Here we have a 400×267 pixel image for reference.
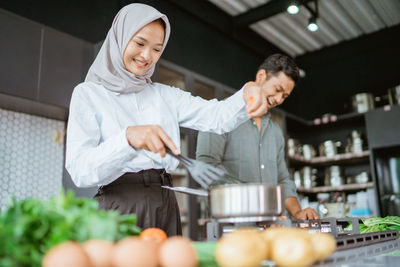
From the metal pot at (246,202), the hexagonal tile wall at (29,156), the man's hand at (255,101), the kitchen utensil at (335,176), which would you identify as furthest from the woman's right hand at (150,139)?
the kitchen utensil at (335,176)

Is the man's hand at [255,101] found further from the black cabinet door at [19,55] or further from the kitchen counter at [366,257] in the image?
the black cabinet door at [19,55]

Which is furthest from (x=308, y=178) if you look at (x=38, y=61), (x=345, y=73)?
(x=38, y=61)

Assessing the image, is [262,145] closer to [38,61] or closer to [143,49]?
[143,49]

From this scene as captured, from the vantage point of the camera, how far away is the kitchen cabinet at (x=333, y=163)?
4711 mm

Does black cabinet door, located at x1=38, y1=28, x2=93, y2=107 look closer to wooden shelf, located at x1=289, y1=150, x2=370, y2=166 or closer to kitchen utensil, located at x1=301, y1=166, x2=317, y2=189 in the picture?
Result: wooden shelf, located at x1=289, y1=150, x2=370, y2=166

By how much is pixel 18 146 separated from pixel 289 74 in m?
1.98

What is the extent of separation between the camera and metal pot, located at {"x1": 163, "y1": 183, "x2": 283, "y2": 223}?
2.71 ft

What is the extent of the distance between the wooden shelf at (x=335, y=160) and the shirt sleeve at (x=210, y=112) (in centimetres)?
350

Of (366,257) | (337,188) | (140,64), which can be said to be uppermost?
(140,64)

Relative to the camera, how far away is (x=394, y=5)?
4.80 metres

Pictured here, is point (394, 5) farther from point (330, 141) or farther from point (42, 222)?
point (42, 222)

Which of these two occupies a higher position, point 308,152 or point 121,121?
point 308,152

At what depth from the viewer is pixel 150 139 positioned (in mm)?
978

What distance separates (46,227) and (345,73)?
5.66 m
